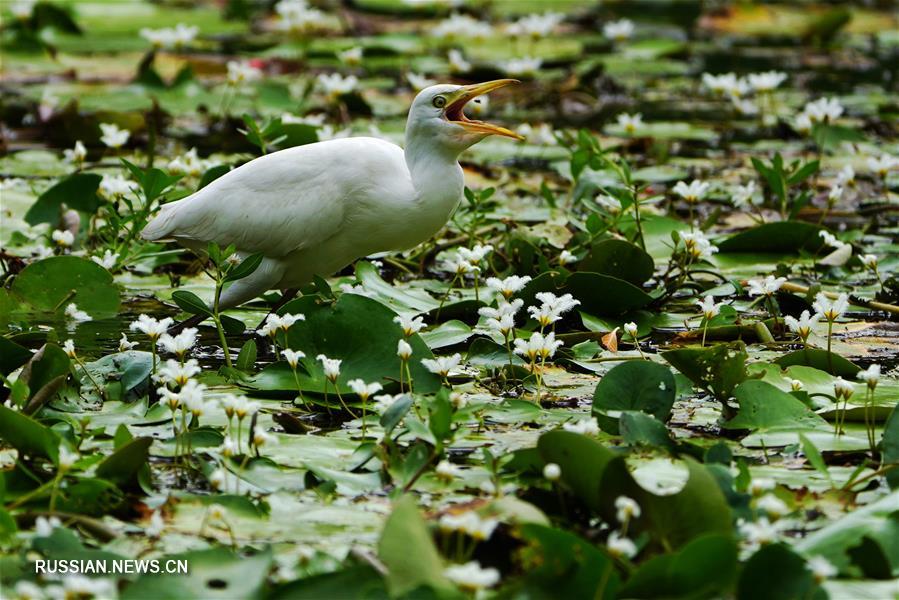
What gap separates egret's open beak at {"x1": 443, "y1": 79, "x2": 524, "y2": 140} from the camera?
4.27 m

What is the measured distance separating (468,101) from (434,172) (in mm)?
273

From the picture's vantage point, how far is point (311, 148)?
436cm

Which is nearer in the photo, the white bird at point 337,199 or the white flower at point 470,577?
the white flower at point 470,577

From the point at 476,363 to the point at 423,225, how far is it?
24.7 inches

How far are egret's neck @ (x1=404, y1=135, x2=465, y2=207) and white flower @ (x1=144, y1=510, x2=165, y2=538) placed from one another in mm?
1758

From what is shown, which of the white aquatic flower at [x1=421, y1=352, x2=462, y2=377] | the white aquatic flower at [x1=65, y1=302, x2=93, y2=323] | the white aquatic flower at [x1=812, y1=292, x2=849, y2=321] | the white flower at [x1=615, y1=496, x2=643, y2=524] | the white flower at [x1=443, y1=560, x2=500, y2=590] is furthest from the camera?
the white aquatic flower at [x1=65, y1=302, x2=93, y2=323]

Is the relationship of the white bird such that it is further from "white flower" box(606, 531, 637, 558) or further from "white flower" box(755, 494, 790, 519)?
"white flower" box(606, 531, 637, 558)

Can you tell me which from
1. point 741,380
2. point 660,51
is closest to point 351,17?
point 660,51

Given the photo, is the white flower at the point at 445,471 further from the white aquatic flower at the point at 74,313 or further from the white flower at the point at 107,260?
the white flower at the point at 107,260

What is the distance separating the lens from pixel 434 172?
14.1 feet

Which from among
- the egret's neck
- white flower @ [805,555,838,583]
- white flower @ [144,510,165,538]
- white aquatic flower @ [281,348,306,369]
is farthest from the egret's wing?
white flower @ [805,555,838,583]

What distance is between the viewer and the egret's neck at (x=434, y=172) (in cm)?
428

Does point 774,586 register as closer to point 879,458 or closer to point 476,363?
point 879,458

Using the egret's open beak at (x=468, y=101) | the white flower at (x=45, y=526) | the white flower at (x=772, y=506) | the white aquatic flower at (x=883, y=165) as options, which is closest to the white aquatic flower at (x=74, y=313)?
the egret's open beak at (x=468, y=101)
